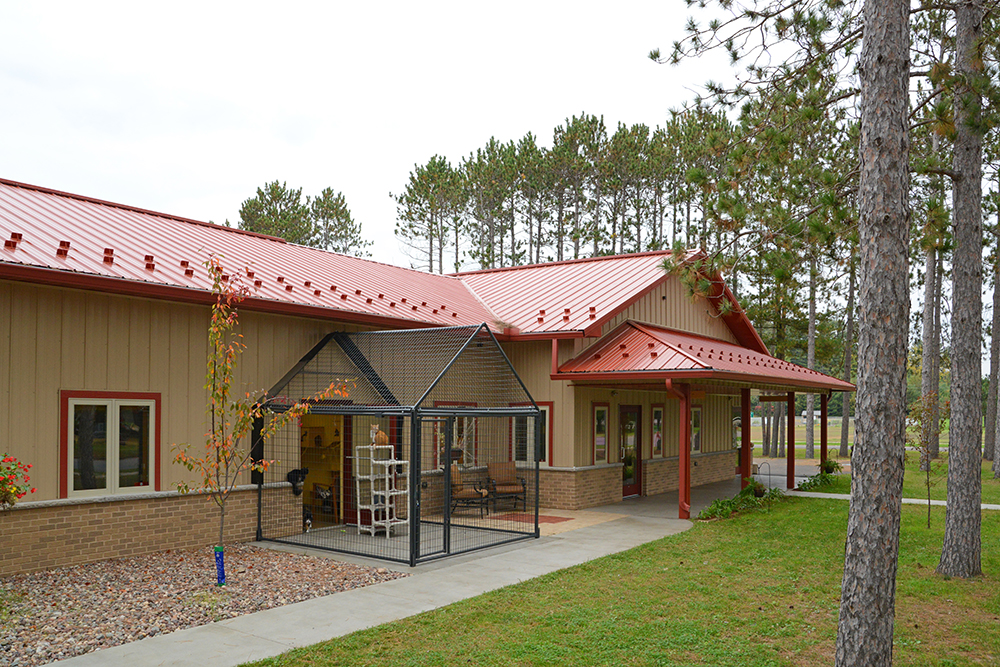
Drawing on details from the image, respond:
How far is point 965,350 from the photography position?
959cm

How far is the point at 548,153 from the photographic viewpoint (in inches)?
1380

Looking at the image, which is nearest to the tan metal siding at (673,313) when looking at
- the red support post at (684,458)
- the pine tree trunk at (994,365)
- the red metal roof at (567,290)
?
the red metal roof at (567,290)

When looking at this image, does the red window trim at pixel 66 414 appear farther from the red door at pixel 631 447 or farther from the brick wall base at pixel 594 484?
the red door at pixel 631 447

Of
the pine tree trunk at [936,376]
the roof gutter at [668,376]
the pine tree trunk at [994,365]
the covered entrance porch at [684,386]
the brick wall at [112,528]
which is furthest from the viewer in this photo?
the pine tree trunk at [994,365]

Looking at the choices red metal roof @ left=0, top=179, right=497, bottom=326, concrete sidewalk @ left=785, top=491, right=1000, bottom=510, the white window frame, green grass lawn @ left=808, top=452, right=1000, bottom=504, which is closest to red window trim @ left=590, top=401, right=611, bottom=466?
red metal roof @ left=0, top=179, right=497, bottom=326

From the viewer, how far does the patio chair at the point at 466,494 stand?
13.9 meters

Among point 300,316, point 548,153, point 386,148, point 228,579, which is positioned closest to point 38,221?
point 300,316

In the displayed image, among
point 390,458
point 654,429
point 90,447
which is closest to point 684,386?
point 654,429

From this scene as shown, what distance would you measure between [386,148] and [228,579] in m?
37.1

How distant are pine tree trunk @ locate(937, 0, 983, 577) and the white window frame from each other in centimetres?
1001

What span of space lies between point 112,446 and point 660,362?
9009 mm

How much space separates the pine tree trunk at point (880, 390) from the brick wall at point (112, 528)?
8324 millimetres

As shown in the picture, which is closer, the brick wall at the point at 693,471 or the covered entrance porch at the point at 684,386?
the covered entrance porch at the point at 684,386

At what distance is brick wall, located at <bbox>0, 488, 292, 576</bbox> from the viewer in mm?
9000
